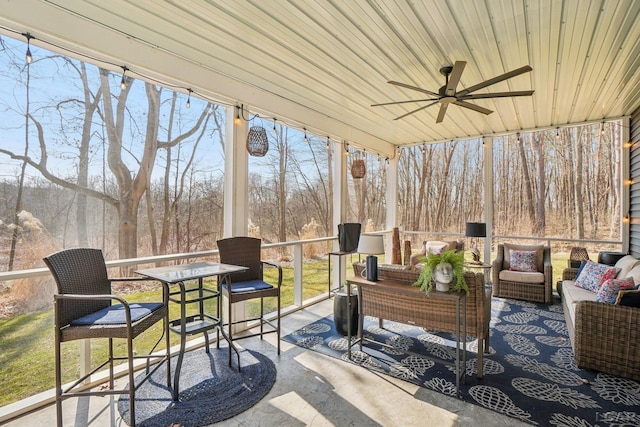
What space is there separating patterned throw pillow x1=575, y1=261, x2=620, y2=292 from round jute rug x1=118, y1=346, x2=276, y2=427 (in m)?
3.85

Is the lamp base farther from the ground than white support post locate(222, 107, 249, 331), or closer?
closer

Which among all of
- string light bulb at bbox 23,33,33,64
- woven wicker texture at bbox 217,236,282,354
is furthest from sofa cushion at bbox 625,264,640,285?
string light bulb at bbox 23,33,33,64

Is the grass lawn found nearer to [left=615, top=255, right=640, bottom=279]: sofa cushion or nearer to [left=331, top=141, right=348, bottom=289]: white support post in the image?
[left=331, top=141, right=348, bottom=289]: white support post

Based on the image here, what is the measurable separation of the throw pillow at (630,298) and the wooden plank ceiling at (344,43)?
2222 mm

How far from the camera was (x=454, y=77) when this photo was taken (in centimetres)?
287

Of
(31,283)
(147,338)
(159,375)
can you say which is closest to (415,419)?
(159,375)

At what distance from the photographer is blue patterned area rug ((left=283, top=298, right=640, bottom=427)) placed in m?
2.25

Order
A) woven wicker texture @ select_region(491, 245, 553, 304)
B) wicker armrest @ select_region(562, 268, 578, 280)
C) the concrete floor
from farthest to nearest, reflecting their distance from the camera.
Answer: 1. woven wicker texture @ select_region(491, 245, 553, 304)
2. wicker armrest @ select_region(562, 268, 578, 280)
3. the concrete floor

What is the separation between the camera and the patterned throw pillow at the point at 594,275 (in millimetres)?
3687

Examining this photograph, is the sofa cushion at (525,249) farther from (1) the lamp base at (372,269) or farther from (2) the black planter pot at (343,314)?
(1) the lamp base at (372,269)

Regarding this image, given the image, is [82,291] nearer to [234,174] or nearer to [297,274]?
[234,174]

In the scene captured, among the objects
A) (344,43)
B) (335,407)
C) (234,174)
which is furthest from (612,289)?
(234,174)

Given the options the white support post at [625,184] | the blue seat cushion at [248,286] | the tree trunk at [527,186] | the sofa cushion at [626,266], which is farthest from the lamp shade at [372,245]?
the tree trunk at [527,186]

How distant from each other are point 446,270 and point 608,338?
1.56m
